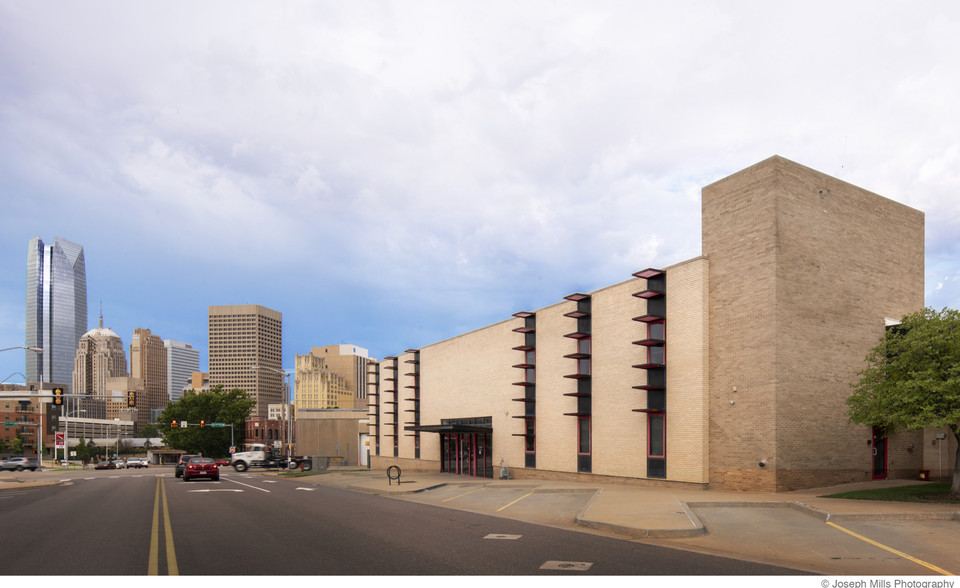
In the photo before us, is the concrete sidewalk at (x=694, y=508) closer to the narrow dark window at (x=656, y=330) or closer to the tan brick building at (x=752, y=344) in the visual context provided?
the tan brick building at (x=752, y=344)

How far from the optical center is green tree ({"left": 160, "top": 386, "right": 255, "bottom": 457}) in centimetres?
11738

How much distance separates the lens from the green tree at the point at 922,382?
65.4 ft

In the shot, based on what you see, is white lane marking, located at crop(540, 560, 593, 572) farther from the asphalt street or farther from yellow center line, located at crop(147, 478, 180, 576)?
yellow center line, located at crop(147, 478, 180, 576)

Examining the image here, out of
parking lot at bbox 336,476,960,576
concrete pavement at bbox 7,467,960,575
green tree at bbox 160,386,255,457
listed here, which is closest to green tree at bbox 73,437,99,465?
green tree at bbox 160,386,255,457

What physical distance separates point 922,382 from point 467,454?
31547 millimetres

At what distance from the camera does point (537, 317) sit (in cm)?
3969

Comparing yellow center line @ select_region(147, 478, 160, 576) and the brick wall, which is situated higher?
the brick wall

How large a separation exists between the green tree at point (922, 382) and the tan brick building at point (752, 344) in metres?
3.26

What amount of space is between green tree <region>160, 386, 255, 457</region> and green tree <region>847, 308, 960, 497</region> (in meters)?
114

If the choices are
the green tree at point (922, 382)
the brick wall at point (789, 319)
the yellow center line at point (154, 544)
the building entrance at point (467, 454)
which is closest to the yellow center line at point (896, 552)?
the green tree at point (922, 382)

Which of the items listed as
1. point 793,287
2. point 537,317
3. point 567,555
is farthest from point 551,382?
point 567,555

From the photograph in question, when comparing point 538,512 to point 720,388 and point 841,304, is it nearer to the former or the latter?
point 720,388

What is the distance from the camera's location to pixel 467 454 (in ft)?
154

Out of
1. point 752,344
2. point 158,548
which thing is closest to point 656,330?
point 752,344
